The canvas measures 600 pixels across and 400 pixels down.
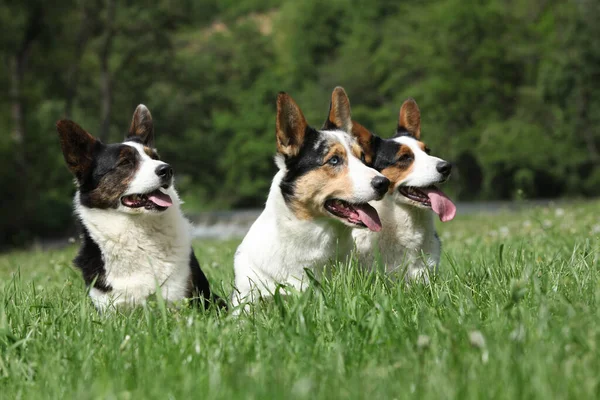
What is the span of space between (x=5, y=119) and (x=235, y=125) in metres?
29.9

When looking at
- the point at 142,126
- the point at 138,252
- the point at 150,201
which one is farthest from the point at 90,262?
the point at 142,126

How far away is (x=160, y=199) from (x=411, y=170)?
1.78m

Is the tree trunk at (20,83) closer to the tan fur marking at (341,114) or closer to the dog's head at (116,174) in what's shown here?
the dog's head at (116,174)

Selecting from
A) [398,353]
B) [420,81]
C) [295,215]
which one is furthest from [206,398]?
[420,81]

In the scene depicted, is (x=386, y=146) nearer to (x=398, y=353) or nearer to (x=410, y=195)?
(x=410, y=195)

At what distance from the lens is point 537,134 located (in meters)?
38.3

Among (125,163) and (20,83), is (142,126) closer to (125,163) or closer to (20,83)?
(125,163)

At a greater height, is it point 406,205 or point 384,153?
point 384,153

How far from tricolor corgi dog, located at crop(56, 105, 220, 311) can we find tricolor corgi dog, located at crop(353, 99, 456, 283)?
1.30 m

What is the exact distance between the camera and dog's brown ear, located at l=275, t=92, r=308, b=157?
14.0 ft

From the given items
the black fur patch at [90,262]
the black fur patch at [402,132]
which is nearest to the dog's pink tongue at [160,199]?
the black fur patch at [90,262]

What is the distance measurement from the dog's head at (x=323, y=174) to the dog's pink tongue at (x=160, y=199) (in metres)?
0.81

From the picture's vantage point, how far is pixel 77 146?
4.63 m

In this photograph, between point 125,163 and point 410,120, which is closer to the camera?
point 125,163
